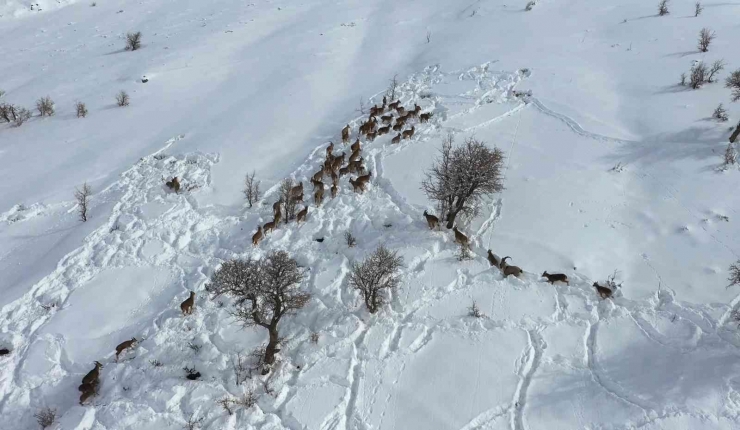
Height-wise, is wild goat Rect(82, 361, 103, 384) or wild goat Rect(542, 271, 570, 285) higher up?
wild goat Rect(82, 361, 103, 384)

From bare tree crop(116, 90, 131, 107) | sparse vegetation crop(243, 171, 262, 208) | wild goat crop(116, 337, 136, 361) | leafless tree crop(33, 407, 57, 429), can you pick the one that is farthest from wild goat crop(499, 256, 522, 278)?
bare tree crop(116, 90, 131, 107)

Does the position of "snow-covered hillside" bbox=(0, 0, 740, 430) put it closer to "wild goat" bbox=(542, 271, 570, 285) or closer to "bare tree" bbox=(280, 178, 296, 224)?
"wild goat" bbox=(542, 271, 570, 285)

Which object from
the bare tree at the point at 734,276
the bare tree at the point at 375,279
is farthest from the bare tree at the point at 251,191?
the bare tree at the point at 734,276

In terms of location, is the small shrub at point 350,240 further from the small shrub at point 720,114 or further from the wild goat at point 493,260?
the small shrub at point 720,114

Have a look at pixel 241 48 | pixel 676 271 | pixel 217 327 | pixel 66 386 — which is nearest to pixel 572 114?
pixel 676 271

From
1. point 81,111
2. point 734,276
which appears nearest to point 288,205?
point 734,276

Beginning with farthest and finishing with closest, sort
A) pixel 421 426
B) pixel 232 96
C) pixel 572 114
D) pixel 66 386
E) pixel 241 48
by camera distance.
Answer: pixel 241 48 → pixel 232 96 → pixel 572 114 → pixel 66 386 → pixel 421 426

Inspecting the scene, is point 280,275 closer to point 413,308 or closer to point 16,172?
point 413,308
